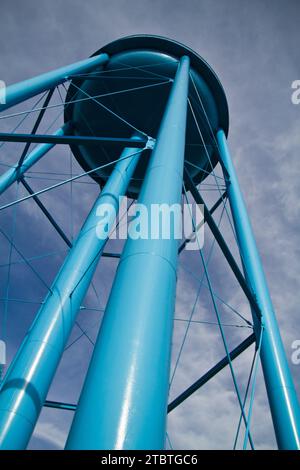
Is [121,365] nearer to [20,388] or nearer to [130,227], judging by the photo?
[130,227]

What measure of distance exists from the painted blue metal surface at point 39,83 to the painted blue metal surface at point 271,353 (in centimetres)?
494

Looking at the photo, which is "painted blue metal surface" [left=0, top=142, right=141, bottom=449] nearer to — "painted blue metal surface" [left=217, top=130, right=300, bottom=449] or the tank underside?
"painted blue metal surface" [left=217, top=130, right=300, bottom=449]

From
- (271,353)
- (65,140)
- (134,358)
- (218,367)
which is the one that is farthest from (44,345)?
(134,358)

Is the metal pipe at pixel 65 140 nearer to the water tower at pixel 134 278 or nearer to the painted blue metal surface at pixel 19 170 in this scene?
the water tower at pixel 134 278

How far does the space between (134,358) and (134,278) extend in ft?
2.45

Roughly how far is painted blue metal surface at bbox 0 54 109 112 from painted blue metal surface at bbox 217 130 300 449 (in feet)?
16.2

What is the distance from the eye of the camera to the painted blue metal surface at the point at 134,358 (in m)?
2.05

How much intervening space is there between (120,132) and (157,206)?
9.83 m

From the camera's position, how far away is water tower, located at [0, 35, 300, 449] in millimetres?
2248

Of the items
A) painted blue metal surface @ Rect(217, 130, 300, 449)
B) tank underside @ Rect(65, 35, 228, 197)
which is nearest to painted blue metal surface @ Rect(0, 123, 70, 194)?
tank underside @ Rect(65, 35, 228, 197)

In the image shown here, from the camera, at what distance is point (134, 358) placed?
2398 mm

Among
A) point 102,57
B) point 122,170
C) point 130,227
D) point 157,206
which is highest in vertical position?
point 102,57
